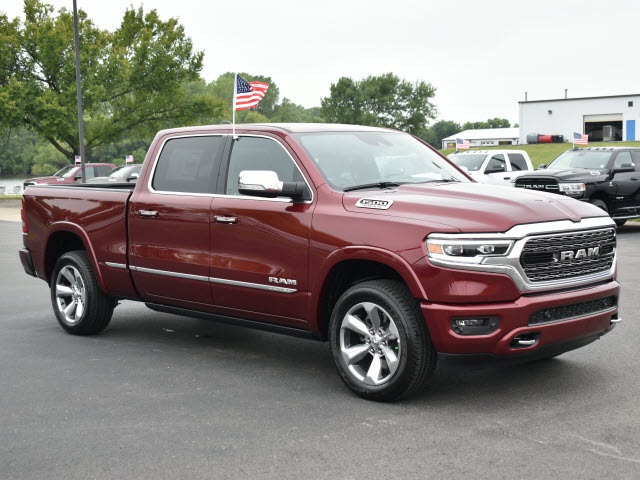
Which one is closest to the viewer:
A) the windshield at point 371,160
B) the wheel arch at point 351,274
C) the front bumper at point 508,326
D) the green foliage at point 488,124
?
the front bumper at point 508,326

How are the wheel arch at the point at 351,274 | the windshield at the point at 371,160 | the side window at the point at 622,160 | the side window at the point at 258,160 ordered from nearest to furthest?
the wheel arch at the point at 351,274
the windshield at the point at 371,160
the side window at the point at 258,160
the side window at the point at 622,160

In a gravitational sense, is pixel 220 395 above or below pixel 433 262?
below

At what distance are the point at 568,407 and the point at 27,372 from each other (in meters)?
3.96

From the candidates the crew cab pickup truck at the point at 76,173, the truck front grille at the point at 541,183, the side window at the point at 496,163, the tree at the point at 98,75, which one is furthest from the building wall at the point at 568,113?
the truck front grille at the point at 541,183

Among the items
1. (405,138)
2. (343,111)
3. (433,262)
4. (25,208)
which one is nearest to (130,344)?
(25,208)

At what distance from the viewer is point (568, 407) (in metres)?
5.34

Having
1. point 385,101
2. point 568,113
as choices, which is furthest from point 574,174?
point 385,101

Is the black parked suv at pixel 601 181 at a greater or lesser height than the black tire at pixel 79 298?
greater

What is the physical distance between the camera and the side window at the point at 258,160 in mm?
6270

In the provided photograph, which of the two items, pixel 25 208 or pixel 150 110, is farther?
pixel 150 110

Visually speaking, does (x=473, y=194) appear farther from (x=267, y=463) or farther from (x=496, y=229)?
(x=267, y=463)

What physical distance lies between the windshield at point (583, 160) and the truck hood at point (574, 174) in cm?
30

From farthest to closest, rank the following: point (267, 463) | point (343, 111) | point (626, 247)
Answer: point (343, 111), point (626, 247), point (267, 463)

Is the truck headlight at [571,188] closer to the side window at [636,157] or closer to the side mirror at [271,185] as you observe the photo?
the side window at [636,157]
